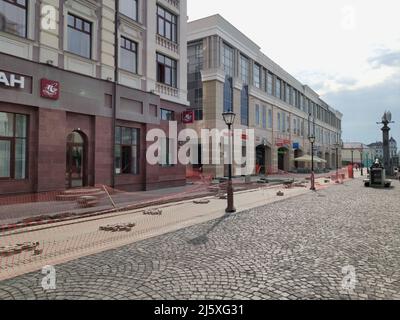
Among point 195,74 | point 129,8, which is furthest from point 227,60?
point 129,8

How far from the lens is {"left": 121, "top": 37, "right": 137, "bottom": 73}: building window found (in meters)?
18.0

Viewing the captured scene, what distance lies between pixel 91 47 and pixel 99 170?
21.1ft

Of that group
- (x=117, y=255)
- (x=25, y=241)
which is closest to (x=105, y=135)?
(x=25, y=241)

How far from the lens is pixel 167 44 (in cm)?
2169

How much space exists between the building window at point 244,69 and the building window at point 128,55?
20450mm

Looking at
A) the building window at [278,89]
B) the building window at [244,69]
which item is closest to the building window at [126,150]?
the building window at [244,69]

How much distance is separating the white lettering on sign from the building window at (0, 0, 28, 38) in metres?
1.93

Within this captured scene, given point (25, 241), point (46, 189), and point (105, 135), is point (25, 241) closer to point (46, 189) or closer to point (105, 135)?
point (46, 189)

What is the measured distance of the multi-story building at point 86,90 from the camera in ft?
42.1

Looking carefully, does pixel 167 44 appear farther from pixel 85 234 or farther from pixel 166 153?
pixel 85 234

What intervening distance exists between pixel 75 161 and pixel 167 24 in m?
12.4

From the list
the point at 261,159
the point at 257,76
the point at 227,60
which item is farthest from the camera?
the point at 261,159

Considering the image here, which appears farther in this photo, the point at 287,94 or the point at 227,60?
the point at 287,94

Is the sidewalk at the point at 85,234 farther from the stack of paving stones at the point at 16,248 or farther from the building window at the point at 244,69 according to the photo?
the building window at the point at 244,69
